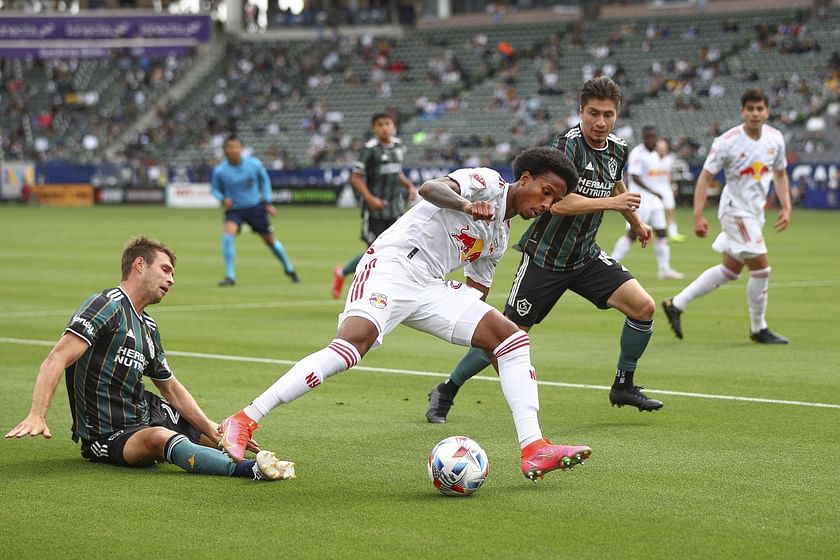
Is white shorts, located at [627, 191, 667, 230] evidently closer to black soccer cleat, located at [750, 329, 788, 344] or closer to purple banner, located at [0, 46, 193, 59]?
black soccer cleat, located at [750, 329, 788, 344]

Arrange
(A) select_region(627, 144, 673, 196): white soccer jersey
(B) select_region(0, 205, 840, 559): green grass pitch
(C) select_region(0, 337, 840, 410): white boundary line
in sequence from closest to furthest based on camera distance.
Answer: (B) select_region(0, 205, 840, 559): green grass pitch, (C) select_region(0, 337, 840, 410): white boundary line, (A) select_region(627, 144, 673, 196): white soccer jersey

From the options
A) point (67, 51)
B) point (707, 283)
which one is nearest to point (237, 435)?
point (707, 283)

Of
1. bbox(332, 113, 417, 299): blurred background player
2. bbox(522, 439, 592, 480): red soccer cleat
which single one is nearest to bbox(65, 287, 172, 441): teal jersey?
bbox(522, 439, 592, 480): red soccer cleat

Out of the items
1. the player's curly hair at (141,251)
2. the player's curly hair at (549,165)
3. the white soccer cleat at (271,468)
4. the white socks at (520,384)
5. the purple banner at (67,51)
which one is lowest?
the white soccer cleat at (271,468)

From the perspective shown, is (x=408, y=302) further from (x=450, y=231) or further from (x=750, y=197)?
(x=750, y=197)

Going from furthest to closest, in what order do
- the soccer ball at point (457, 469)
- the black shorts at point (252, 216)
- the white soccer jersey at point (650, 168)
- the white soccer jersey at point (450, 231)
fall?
the white soccer jersey at point (650, 168), the black shorts at point (252, 216), the white soccer jersey at point (450, 231), the soccer ball at point (457, 469)

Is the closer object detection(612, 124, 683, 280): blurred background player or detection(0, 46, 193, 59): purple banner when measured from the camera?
detection(612, 124, 683, 280): blurred background player

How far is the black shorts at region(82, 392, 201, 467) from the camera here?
287 inches

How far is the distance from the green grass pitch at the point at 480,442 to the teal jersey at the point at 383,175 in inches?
63.2

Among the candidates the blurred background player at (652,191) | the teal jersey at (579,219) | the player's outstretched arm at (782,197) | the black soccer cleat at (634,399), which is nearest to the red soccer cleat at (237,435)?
the teal jersey at (579,219)

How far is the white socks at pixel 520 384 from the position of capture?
6770 mm

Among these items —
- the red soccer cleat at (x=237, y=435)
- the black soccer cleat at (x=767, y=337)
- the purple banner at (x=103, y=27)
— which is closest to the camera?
the red soccer cleat at (x=237, y=435)

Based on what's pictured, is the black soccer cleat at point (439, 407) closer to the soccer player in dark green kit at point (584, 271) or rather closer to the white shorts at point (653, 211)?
the soccer player in dark green kit at point (584, 271)

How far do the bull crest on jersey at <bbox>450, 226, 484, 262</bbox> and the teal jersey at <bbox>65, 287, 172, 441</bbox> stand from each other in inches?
70.0
